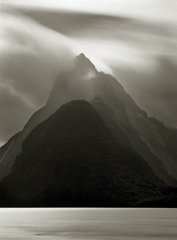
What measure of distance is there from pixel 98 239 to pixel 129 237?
4.26 m

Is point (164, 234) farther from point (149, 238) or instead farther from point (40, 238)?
point (40, 238)

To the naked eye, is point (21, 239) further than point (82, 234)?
No

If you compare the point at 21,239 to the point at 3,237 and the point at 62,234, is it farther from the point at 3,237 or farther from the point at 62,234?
the point at 62,234

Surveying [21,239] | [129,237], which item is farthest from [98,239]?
[21,239]

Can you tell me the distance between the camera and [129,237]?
208 feet

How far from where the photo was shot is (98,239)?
202 feet

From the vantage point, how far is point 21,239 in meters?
61.4

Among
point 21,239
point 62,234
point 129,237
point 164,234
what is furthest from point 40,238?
point 164,234

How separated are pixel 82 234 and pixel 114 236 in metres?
5.27

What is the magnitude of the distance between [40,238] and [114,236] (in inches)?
387

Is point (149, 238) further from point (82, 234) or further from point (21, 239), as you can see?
point (21, 239)

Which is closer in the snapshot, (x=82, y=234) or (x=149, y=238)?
(x=149, y=238)

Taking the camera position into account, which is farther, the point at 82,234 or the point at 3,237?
the point at 82,234

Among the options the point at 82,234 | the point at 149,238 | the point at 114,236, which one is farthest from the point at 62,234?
the point at 149,238
